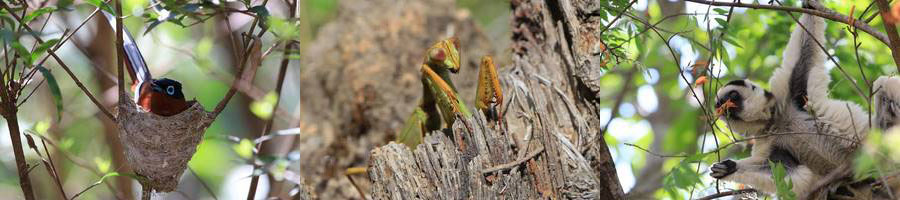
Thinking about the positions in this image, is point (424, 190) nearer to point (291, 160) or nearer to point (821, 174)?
point (291, 160)

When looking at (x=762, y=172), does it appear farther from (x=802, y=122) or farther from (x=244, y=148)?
(x=244, y=148)

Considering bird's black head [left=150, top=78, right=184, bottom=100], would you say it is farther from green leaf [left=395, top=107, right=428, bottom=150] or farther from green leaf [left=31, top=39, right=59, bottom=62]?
green leaf [left=395, top=107, right=428, bottom=150]

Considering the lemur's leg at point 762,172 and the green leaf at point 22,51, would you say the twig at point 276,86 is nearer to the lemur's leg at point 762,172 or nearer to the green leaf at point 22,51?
the green leaf at point 22,51

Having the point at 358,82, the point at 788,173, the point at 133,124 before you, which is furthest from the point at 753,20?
the point at 133,124

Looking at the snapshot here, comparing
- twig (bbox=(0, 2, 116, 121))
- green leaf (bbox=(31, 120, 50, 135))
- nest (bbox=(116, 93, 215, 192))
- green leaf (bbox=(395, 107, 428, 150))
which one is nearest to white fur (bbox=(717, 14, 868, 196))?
green leaf (bbox=(395, 107, 428, 150))

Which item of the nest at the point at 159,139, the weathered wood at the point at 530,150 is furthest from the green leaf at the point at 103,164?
the weathered wood at the point at 530,150

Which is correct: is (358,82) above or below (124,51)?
below
